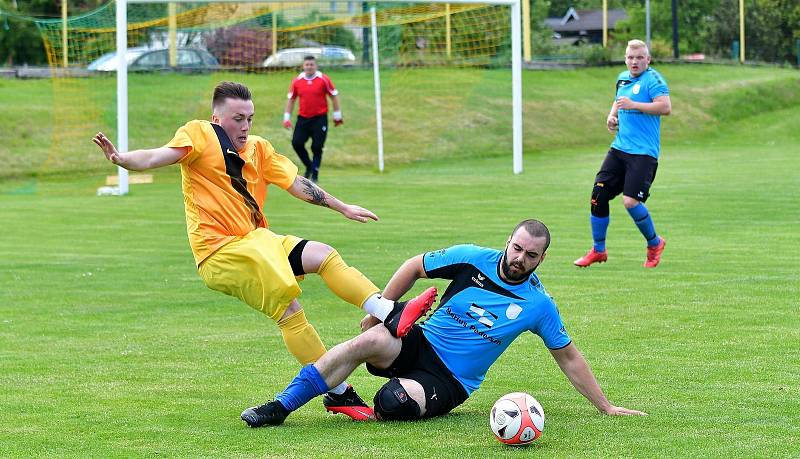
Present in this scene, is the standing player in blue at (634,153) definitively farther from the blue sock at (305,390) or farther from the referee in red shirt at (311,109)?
the referee in red shirt at (311,109)

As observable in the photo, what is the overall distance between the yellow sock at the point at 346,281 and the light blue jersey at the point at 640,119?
22.8 feet

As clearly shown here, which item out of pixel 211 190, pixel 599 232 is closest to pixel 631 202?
pixel 599 232

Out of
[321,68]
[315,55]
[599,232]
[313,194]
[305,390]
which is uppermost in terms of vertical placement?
[315,55]

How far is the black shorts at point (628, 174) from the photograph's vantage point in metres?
13.2

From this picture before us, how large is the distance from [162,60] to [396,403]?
30.7 metres

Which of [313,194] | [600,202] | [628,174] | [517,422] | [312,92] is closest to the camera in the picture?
[517,422]

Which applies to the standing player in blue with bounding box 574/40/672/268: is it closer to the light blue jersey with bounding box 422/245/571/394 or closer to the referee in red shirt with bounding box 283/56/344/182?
the light blue jersey with bounding box 422/245/571/394

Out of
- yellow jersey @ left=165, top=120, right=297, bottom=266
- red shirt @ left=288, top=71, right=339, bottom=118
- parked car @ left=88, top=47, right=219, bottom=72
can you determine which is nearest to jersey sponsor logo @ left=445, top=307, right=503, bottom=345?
yellow jersey @ left=165, top=120, right=297, bottom=266

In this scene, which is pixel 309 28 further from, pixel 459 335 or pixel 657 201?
pixel 459 335

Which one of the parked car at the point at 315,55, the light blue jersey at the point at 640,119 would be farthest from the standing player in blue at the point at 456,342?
the parked car at the point at 315,55

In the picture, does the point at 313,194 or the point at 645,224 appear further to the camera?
the point at 645,224

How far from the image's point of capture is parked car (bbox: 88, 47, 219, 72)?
34812mm

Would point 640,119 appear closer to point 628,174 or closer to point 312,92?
point 628,174

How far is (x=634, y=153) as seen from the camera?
1337 cm
